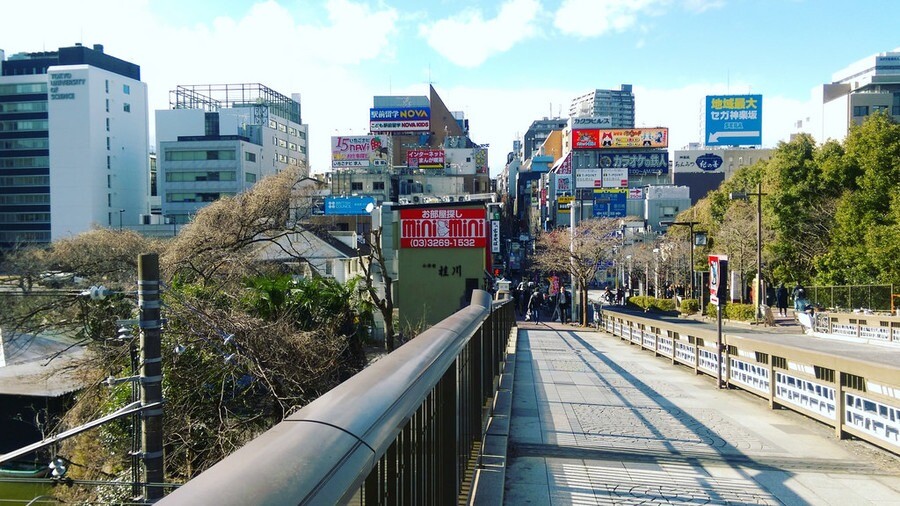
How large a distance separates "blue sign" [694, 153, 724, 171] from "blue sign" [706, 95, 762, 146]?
207 cm

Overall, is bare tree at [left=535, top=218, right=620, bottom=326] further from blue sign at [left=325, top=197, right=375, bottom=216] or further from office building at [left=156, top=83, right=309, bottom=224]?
office building at [left=156, top=83, right=309, bottom=224]

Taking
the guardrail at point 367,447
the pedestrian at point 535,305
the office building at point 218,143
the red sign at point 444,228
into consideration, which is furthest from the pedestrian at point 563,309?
the office building at point 218,143

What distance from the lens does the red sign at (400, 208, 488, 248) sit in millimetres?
36156

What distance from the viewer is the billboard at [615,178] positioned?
9687 cm

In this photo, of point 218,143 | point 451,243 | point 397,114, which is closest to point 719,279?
point 451,243

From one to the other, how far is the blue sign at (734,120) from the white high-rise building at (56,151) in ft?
248

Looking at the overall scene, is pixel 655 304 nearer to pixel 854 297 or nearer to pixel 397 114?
pixel 854 297

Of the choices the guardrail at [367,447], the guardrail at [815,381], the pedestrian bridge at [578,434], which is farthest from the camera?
the guardrail at [815,381]

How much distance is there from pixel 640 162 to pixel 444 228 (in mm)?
77581

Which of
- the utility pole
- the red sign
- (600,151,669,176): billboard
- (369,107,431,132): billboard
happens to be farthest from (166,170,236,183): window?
the utility pole

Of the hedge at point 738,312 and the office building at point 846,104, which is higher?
the office building at point 846,104

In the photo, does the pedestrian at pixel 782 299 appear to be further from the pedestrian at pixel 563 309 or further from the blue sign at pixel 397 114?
the blue sign at pixel 397 114

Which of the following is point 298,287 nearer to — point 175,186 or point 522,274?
point 175,186

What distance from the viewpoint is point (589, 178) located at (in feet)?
321
